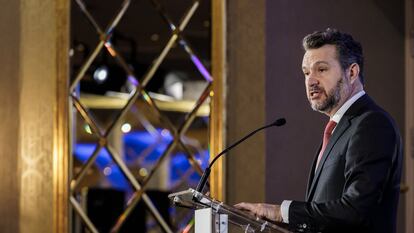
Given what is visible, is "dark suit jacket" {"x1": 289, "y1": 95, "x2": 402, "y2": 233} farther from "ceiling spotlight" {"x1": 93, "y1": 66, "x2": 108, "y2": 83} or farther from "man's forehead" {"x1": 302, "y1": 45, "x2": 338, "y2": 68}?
"ceiling spotlight" {"x1": 93, "y1": 66, "x2": 108, "y2": 83}

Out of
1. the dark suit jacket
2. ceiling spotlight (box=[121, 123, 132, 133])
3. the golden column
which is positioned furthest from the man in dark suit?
ceiling spotlight (box=[121, 123, 132, 133])

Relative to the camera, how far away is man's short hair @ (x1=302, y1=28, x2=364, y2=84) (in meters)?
2.49

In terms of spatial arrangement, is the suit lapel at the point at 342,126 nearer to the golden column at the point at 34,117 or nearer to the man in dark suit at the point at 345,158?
the man in dark suit at the point at 345,158

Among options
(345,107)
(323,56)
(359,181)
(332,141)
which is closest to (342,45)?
(323,56)

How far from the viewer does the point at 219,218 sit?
7.25 feet

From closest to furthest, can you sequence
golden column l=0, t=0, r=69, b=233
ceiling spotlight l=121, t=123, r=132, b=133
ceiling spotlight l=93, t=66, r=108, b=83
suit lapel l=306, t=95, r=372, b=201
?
suit lapel l=306, t=95, r=372, b=201, golden column l=0, t=0, r=69, b=233, ceiling spotlight l=93, t=66, r=108, b=83, ceiling spotlight l=121, t=123, r=132, b=133

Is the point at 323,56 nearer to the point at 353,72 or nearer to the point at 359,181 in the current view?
the point at 353,72

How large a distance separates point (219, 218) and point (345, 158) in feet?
1.33

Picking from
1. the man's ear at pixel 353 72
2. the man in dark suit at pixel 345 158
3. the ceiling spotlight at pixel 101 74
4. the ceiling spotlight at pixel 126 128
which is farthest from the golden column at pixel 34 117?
the man's ear at pixel 353 72

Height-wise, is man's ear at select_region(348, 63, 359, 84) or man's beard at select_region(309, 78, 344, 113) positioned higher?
man's ear at select_region(348, 63, 359, 84)

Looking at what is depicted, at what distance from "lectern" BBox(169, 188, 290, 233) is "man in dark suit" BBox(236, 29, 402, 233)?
0.30ft

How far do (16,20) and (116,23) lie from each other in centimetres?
46

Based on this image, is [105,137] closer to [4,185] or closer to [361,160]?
[4,185]

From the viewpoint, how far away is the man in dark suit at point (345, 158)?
2.26 meters
